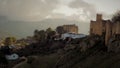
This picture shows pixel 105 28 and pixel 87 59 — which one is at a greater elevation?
pixel 105 28

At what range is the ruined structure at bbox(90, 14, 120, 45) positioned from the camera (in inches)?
2002

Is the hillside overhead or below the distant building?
below

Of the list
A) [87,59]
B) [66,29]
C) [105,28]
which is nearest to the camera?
[87,59]

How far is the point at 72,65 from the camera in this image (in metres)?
47.1

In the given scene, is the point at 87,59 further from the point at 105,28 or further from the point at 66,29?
the point at 66,29

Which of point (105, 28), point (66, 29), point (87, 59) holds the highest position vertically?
point (105, 28)

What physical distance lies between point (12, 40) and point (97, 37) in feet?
206

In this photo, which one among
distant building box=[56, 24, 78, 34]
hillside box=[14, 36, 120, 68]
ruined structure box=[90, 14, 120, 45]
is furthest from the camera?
distant building box=[56, 24, 78, 34]

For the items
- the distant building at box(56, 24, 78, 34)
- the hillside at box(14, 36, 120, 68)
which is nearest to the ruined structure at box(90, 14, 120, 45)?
the hillside at box(14, 36, 120, 68)

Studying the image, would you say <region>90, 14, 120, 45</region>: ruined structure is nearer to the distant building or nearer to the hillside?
the hillside

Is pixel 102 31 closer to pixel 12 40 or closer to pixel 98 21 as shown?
pixel 98 21

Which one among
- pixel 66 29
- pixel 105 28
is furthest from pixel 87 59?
pixel 66 29

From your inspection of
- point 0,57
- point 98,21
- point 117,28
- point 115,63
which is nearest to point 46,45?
point 0,57

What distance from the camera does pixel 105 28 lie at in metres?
55.7
